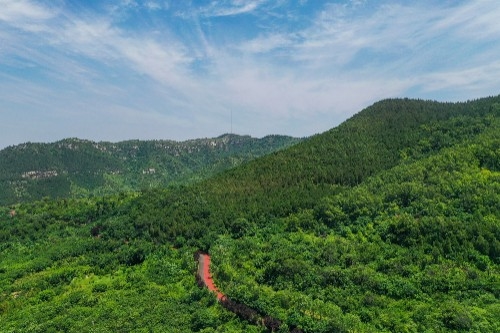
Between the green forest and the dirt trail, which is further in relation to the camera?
the dirt trail

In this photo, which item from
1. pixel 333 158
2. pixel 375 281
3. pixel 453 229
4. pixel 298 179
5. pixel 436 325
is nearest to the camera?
pixel 436 325

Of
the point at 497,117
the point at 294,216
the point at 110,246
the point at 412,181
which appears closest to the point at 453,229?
the point at 412,181

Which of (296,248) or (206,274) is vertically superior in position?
(296,248)

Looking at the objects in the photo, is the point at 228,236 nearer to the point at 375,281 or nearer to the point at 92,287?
the point at 92,287

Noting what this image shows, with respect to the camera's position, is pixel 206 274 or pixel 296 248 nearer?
pixel 206 274
